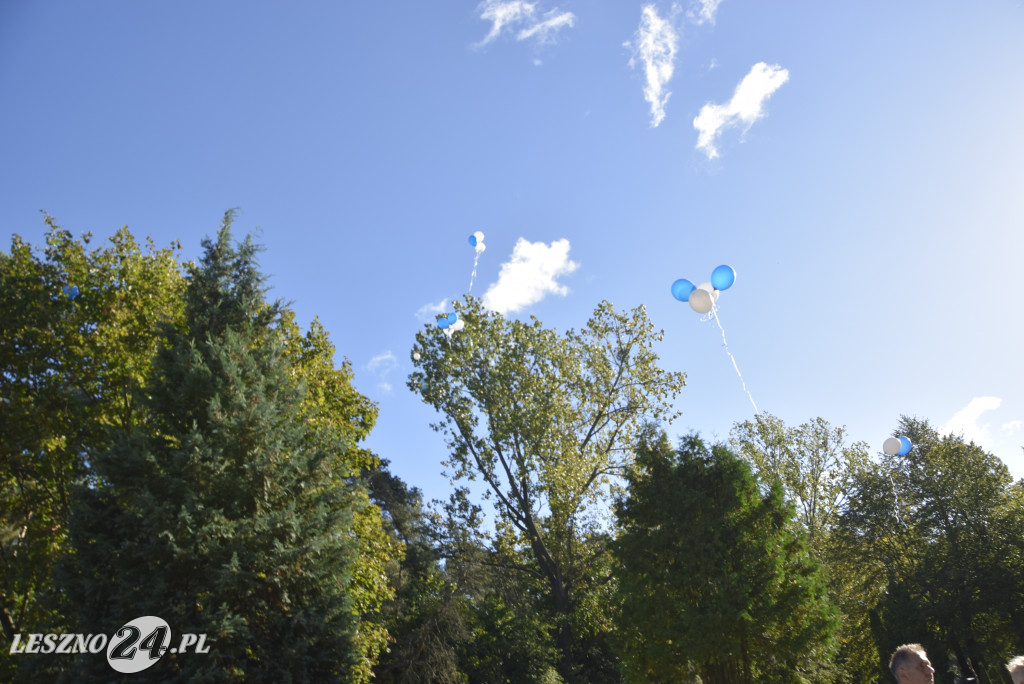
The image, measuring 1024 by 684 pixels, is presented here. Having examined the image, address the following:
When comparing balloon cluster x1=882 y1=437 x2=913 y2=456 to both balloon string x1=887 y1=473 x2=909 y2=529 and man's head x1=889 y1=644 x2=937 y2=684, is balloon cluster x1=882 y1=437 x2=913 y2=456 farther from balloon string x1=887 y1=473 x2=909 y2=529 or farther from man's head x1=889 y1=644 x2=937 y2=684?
man's head x1=889 y1=644 x2=937 y2=684

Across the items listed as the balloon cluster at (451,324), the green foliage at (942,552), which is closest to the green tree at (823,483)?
the green foliage at (942,552)

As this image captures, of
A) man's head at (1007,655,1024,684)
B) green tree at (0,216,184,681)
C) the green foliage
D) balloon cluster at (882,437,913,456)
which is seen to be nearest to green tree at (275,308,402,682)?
green tree at (0,216,184,681)

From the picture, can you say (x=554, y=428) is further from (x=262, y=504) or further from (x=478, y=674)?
(x=262, y=504)

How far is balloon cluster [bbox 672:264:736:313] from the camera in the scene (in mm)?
10805

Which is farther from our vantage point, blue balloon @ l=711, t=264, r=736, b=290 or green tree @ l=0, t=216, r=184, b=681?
green tree @ l=0, t=216, r=184, b=681

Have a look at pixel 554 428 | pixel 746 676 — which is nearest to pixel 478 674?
pixel 554 428

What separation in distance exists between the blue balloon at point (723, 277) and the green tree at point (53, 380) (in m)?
11.3

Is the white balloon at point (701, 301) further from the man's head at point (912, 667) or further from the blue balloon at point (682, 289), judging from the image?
the man's head at point (912, 667)

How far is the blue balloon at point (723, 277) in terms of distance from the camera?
10.8 meters

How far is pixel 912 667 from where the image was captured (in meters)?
4.66

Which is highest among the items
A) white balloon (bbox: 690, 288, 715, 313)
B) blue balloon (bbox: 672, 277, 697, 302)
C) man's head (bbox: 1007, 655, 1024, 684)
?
blue balloon (bbox: 672, 277, 697, 302)

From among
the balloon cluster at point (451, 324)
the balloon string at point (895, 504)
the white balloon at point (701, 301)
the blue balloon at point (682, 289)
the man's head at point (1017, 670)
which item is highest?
the balloon cluster at point (451, 324)

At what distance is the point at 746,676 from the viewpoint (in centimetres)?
960

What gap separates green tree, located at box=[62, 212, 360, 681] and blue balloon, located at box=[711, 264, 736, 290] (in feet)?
25.8
